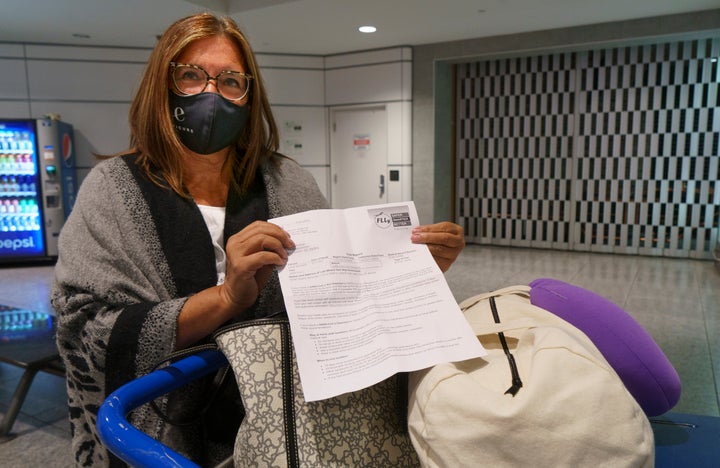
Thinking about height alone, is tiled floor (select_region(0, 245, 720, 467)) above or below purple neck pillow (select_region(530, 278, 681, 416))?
below

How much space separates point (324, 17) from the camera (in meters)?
6.32

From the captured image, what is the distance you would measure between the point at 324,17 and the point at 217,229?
5.84 meters

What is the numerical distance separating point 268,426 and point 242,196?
1.93ft

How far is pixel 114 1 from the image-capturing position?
18.2ft

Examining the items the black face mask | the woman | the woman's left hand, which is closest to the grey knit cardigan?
the woman

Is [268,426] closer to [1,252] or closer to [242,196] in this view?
[242,196]

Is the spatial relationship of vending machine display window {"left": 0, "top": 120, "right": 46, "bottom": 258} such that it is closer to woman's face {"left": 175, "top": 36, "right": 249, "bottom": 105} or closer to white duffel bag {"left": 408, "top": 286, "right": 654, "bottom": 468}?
woman's face {"left": 175, "top": 36, "right": 249, "bottom": 105}

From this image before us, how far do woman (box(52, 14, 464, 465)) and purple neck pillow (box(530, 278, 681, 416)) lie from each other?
23cm

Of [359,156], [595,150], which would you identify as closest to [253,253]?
[595,150]

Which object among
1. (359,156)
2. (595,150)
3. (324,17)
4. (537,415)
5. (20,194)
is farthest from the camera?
(359,156)

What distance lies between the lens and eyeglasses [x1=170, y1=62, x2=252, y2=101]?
3.67 feet

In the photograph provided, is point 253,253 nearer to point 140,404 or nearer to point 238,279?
point 238,279

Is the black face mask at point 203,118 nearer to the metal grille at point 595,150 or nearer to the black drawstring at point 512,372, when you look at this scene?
the black drawstring at point 512,372

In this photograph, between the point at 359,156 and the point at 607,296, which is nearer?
the point at 607,296
